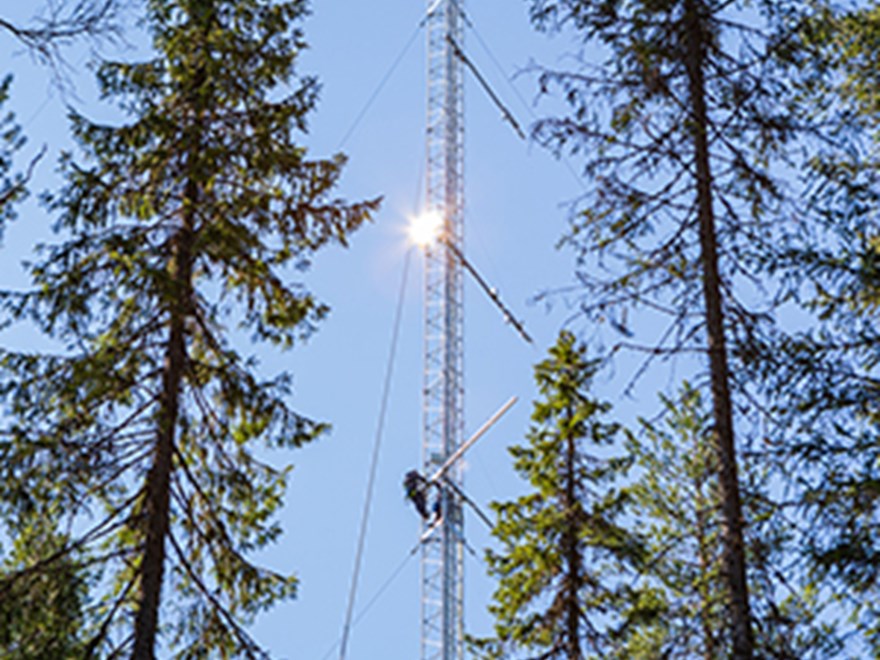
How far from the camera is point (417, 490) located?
36906 mm

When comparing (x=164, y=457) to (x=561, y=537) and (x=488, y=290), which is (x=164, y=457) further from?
(x=488, y=290)

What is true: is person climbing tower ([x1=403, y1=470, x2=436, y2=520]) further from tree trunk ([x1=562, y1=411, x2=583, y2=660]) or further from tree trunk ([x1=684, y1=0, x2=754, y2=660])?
tree trunk ([x1=684, y1=0, x2=754, y2=660])

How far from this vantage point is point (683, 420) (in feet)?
75.7

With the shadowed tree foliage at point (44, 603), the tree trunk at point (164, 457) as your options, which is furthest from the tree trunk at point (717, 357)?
the shadowed tree foliage at point (44, 603)

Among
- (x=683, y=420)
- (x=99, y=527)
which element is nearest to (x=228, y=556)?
(x=99, y=527)

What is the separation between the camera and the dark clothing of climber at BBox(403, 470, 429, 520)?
3644cm

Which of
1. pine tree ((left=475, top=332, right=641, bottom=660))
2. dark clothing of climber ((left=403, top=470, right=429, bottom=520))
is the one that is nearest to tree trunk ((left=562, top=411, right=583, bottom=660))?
pine tree ((left=475, top=332, right=641, bottom=660))

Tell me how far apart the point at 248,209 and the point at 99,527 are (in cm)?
339

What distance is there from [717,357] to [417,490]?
2737 cm

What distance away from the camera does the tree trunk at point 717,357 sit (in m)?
9.11

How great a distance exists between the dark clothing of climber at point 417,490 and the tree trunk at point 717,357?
1035 inches

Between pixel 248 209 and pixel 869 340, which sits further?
pixel 248 209

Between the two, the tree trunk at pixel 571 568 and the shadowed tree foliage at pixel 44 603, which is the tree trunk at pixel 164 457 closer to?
the shadowed tree foliage at pixel 44 603

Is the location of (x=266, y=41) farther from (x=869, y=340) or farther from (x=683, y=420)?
(x=683, y=420)
